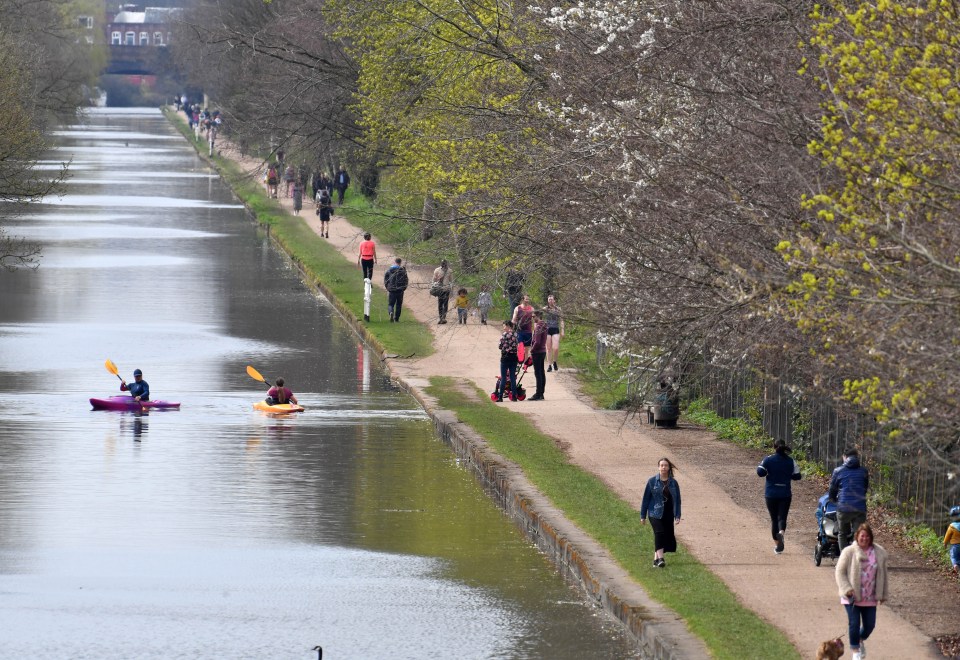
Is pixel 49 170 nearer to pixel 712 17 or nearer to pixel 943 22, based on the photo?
pixel 712 17

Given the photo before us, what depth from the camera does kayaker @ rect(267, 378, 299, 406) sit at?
26203 mm

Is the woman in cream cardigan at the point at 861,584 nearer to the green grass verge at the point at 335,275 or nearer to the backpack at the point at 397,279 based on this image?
the green grass verge at the point at 335,275

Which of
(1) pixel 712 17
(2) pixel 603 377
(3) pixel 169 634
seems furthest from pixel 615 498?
(2) pixel 603 377

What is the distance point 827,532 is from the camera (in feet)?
53.1

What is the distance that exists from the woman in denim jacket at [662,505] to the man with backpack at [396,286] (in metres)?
20.0

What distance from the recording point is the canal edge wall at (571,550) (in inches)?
540

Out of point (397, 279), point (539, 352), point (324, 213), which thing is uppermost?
point (324, 213)

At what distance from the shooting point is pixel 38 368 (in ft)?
101

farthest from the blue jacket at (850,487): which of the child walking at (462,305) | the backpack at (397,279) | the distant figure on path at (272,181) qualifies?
the distant figure on path at (272,181)

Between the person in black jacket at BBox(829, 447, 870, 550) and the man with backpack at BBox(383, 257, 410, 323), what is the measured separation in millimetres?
20651

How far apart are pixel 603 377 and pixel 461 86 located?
5.94 m

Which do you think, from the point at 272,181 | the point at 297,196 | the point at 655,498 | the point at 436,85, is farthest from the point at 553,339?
the point at 272,181

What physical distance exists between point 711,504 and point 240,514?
4.92 m

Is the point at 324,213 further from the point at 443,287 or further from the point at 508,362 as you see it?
the point at 508,362
